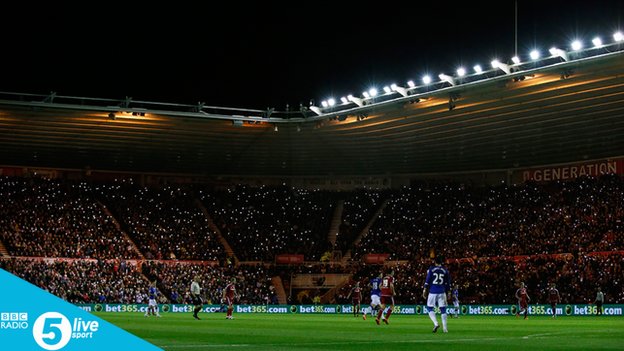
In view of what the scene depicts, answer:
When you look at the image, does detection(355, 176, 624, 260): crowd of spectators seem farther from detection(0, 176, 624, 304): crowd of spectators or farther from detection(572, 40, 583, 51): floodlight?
detection(572, 40, 583, 51): floodlight

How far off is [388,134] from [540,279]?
16.0m

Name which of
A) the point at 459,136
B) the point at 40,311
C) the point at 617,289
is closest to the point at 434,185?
the point at 459,136

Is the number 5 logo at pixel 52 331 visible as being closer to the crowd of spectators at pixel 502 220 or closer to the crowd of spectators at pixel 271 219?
the crowd of spectators at pixel 502 220

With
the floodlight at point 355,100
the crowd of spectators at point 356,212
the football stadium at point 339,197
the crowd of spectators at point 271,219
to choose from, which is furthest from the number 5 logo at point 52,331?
the crowd of spectators at point 356,212

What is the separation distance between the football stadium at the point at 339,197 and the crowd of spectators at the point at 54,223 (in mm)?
142

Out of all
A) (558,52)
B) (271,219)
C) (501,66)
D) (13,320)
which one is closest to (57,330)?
(13,320)

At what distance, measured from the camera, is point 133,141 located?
6681 centimetres

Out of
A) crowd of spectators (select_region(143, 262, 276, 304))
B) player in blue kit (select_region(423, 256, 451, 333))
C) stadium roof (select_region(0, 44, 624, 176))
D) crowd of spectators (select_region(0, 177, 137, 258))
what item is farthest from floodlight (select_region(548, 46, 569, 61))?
crowd of spectators (select_region(0, 177, 137, 258))

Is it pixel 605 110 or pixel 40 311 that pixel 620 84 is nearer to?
pixel 605 110

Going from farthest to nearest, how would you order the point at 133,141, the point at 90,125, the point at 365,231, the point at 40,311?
the point at 365,231
the point at 133,141
the point at 90,125
the point at 40,311

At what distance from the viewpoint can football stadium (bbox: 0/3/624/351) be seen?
53125mm


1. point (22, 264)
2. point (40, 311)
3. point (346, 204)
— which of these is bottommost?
point (40, 311)

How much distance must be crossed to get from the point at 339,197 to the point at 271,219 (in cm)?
647

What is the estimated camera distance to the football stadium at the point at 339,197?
2092 inches
